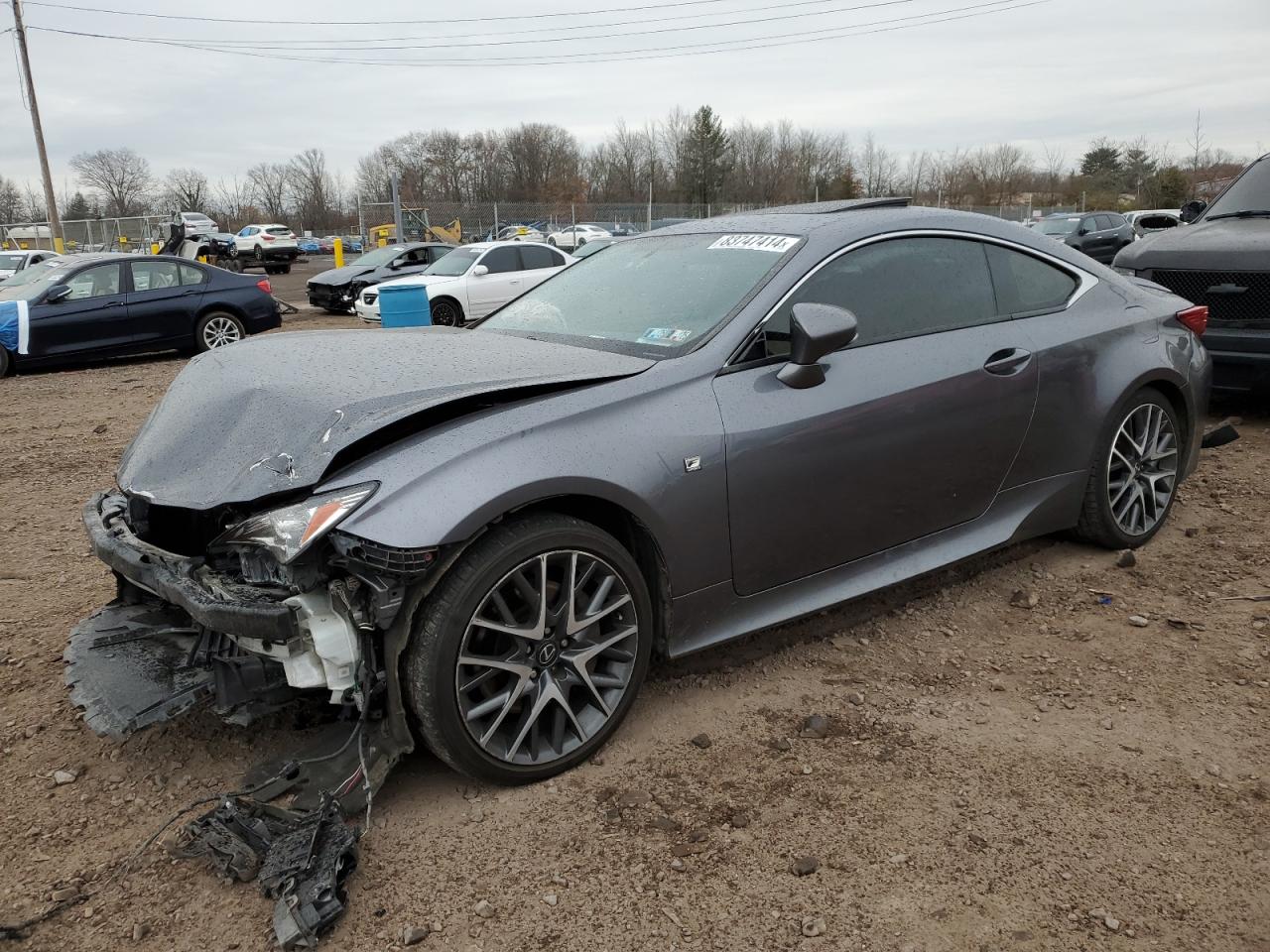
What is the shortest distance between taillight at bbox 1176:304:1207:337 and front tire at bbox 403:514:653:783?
127 inches

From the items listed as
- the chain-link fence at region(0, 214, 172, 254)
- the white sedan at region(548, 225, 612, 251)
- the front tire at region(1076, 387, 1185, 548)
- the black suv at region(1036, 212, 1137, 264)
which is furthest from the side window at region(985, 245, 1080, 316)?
the chain-link fence at region(0, 214, 172, 254)

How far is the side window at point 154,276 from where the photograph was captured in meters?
11.5

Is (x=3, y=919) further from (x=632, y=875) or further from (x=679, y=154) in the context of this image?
(x=679, y=154)

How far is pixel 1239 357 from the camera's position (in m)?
6.18

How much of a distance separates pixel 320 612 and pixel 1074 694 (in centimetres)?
250

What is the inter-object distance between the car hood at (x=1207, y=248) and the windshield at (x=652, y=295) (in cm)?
466

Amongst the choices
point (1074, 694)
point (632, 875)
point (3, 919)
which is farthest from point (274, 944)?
point (1074, 694)

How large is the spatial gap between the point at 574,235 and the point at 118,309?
22867 millimetres

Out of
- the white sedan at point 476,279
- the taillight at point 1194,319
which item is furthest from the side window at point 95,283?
the taillight at point 1194,319

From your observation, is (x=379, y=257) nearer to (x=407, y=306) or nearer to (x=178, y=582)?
(x=407, y=306)

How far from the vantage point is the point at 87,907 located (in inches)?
87.3

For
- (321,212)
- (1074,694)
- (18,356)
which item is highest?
(321,212)

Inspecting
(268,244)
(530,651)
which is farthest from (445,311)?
(268,244)

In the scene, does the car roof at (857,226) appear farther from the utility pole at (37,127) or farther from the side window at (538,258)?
the utility pole at (37,127)
